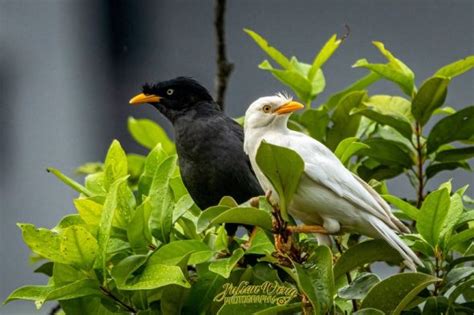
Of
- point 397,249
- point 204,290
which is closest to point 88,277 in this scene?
point 204,290

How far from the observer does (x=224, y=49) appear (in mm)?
3598

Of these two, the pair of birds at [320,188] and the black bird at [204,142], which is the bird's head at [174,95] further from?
the pair of birds at [320,188]

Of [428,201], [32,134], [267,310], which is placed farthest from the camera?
[32,134]

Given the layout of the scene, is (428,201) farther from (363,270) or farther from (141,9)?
(141,9)

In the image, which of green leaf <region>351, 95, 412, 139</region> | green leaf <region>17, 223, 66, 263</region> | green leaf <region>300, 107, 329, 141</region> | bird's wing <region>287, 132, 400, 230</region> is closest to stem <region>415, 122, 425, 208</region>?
green leaf <region>351, 95, 412, 139</region>

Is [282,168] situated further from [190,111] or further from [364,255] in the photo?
[190,111]

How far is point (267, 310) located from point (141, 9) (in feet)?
24.8

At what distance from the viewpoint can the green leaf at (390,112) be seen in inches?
115

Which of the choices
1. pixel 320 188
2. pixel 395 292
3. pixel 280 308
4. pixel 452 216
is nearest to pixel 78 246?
pixel 280 308

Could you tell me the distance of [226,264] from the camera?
2.37 meters

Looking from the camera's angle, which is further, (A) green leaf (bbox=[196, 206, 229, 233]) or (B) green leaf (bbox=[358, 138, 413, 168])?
(B) green leaf (bbox=[358, 138, 413, 168])

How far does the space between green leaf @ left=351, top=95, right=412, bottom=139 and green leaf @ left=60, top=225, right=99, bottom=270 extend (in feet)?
2.87

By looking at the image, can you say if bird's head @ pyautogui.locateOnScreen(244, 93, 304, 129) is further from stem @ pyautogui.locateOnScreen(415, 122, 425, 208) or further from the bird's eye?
stem @ pyautogui.locateOnScreen(415, 122, 425, 208)

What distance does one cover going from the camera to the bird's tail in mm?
2418
